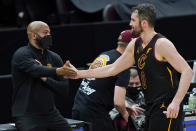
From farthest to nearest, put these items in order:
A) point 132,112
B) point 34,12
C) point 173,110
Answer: point 34,12, point 132,112, point 173,110

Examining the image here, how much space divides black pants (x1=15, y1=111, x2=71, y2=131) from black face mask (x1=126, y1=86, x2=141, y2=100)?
5.15 ft

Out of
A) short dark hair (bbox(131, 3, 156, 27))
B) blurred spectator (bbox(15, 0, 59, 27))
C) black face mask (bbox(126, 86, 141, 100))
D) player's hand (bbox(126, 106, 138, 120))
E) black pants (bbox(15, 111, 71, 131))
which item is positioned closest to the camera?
black pants (bbox(15, 111, 71, 131))

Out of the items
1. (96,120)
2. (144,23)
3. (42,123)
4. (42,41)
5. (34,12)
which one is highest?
(34,12)

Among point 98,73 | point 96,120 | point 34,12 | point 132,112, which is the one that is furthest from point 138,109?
point 34,12

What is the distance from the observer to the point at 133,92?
7.60 meters

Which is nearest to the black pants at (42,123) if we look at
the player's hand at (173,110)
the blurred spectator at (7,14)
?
the player's hand at (173,110)

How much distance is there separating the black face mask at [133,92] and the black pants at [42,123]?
61.8 inches

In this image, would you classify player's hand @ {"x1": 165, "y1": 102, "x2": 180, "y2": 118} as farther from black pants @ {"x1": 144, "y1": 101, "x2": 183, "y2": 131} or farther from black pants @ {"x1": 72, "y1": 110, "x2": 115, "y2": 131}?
black pants @ {"x1": 72, "y1": 110, "x2": 115, "y2": 131}

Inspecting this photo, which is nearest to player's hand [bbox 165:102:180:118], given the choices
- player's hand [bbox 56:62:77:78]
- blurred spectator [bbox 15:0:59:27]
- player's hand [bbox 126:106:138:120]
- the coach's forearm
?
the coach's forearm

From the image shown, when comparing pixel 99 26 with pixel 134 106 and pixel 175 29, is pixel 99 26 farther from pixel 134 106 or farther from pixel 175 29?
pixel 134 106

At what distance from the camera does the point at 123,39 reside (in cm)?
689

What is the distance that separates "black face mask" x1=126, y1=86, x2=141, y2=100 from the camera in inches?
299

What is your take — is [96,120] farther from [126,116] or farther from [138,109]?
[138,109]

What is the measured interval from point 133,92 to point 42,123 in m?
1.94
